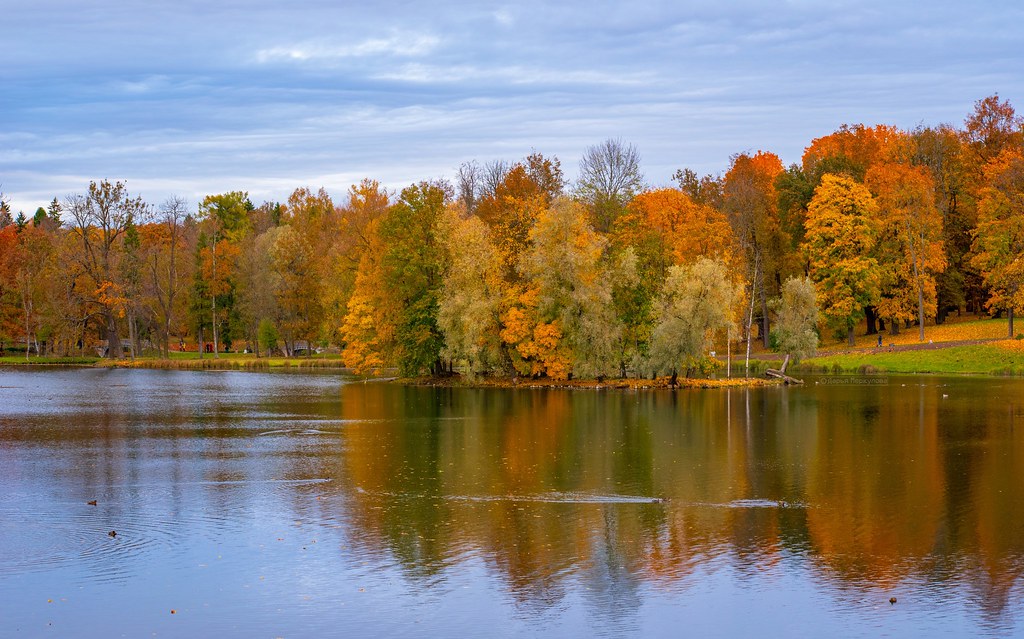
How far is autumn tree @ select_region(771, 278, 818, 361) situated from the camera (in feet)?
217

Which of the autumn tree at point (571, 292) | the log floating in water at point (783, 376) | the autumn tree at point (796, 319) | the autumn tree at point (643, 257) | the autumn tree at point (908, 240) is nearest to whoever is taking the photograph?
the autumn tree at point (571, 292)

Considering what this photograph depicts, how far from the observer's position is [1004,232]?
72.8m

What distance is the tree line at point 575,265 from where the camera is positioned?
62.8m

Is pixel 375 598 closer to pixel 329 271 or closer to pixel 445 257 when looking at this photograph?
pixel 445 257

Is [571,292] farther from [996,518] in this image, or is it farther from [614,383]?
[996,518]

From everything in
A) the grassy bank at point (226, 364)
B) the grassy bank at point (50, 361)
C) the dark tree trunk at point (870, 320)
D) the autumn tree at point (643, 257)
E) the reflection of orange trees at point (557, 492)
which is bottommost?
the reflection of orange trees at point (557, 492)

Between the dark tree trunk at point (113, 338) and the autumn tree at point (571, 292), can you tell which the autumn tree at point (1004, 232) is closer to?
the autumn tree at point (571, 292)

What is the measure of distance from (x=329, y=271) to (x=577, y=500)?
65.5 meters

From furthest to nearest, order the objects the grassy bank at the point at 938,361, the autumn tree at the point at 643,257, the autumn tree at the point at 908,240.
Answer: the autumn tree at the point at 908,240, the grassy bank at the point at 938,361, the autumn tree at the point at 643,257

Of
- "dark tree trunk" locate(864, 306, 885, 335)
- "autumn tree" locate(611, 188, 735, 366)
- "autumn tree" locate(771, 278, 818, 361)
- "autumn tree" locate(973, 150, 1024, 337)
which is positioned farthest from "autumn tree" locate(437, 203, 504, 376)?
"dark tree trunk" locate(864, 306, 885, 335)

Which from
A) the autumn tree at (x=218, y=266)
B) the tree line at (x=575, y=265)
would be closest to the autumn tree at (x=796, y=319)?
the tree line at (x=575, y=265)

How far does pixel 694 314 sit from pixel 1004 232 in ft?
93.7

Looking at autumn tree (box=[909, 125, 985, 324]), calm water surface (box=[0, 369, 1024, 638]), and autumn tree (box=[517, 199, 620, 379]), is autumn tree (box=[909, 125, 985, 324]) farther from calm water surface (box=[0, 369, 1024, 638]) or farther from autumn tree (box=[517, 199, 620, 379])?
calm water surface (box=[0, 369, 1024, 638])

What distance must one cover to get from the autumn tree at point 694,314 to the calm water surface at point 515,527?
16.1m
